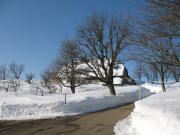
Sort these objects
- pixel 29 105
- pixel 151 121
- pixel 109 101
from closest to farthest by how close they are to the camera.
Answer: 1. pixel 151 121
2. pixel 29 105
3. pixel 109 101

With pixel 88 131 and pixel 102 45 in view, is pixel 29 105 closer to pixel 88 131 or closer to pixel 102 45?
pixel 88 131

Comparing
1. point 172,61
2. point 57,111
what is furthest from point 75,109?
point 172,61

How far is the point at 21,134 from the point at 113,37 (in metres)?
12.3

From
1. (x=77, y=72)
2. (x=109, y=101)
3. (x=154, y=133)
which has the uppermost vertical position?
(x=77, y=72)

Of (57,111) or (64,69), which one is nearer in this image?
(57,111)

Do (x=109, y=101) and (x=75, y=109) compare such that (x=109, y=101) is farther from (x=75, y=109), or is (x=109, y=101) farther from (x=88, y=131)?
(x=88, y=131)

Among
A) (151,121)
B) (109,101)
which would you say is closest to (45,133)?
(151,121)

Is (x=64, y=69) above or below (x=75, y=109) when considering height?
above

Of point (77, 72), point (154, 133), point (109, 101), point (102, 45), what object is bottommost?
point (109, 101)

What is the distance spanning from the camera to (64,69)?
1878 centimetres

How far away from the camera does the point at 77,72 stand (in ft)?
49.1

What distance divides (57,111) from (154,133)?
7.90 m

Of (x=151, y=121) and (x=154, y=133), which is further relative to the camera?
(x=151, y=121)

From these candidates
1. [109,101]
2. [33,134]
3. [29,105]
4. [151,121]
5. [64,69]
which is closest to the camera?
[151,121]
